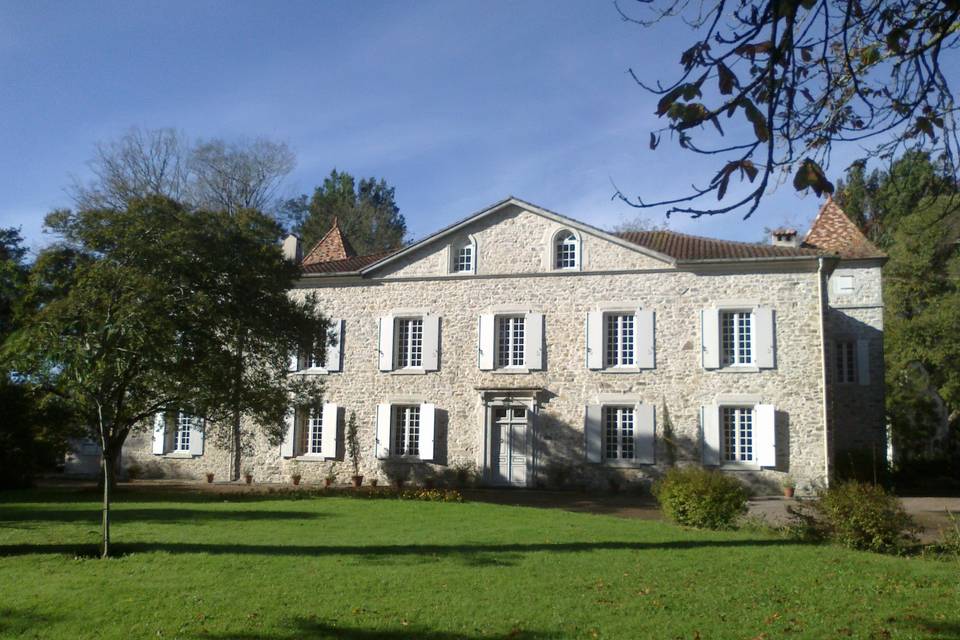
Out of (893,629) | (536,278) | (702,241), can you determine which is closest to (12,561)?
(893,629)

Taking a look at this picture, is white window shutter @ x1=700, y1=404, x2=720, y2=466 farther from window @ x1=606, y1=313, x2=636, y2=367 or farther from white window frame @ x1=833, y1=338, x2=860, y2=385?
white window frame @ x1=833, y1=338, x2=860, y2=385

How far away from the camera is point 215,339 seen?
17.0 metres

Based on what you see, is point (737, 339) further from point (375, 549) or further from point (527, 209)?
point (375, 549)

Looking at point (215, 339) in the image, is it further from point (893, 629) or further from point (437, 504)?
point (893, 629)

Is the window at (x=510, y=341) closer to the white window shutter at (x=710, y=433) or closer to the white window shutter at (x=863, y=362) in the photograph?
the white window shutter at (x=710, y=433)

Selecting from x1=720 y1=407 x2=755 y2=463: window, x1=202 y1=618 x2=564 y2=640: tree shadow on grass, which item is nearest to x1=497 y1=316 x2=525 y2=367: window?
x1=720 y1=407 x2=755 y2=463: window

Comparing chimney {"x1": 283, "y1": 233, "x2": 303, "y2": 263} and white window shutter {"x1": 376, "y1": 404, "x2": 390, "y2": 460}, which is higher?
chimney {"x1": 283, "y1": 233, "x2": 303, "y2": 263}

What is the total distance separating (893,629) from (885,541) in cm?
484

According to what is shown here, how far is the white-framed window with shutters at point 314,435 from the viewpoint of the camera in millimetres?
23875

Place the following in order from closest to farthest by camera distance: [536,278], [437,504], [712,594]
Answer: [712,594], [437,504], [536,278]


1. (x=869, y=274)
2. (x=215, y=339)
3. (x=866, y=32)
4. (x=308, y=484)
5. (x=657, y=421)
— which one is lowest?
(x=308, y=484)

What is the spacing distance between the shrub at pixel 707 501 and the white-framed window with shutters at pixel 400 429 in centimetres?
1006

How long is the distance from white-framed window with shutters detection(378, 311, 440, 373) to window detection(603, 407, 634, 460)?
16.5ft

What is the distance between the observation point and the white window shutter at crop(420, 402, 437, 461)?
74.7 feet
